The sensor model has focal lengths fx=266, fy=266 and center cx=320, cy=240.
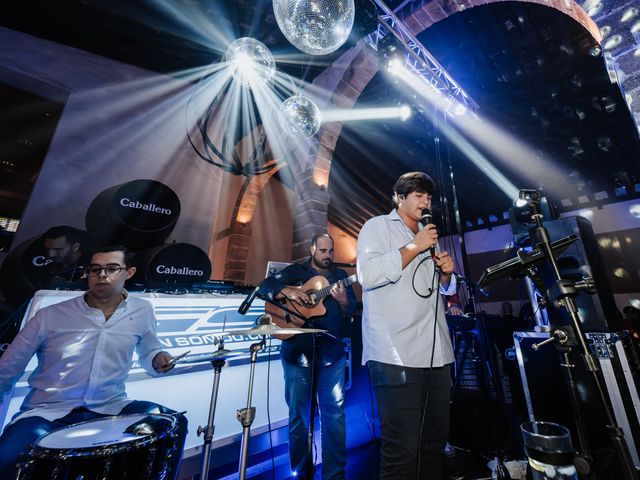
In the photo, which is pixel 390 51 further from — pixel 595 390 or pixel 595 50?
pixel 595 390

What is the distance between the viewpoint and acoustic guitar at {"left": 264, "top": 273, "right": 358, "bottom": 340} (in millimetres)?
2600

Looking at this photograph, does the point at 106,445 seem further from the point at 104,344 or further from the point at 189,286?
the point at 189,286

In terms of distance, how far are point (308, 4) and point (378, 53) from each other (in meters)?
2.49

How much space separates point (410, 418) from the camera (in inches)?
49.7

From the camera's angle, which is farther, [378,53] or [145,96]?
[145,96]

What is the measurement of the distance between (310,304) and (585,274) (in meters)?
2.60

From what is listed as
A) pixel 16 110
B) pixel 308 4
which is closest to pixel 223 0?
pixel 308 4

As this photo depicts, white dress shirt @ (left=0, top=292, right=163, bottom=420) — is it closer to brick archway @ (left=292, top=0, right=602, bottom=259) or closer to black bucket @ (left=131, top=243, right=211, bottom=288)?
black bucket @ (left=131, top=243, right=211, bottom=288)

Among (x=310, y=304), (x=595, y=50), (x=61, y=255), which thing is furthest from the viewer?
(x=595, y=50)

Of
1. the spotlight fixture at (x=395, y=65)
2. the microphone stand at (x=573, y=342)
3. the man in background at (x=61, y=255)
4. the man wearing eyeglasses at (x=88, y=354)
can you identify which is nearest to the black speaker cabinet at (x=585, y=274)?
the microphone stand at (x=573, y=342)

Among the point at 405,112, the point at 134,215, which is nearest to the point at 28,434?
the point at 134,215

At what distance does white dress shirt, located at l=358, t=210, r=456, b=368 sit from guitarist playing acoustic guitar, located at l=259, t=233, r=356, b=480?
0.61 metres

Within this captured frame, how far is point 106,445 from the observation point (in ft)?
3.35

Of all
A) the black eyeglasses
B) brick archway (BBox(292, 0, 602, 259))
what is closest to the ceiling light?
brick archway (BBox(292, 0, 602, 259))
